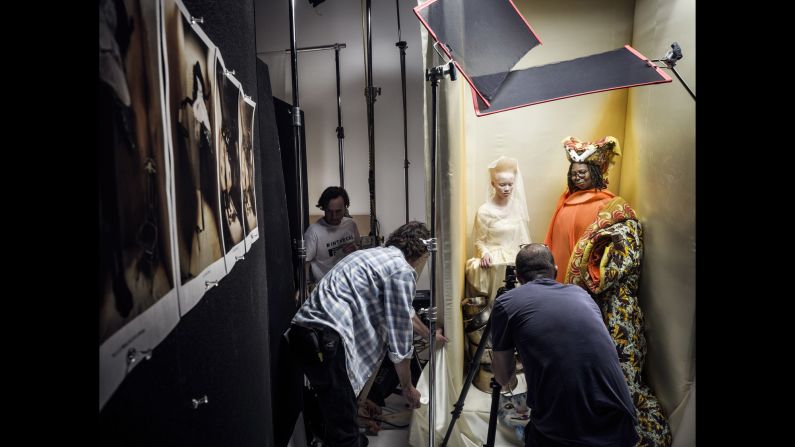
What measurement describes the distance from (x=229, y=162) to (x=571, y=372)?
1238 millimetres

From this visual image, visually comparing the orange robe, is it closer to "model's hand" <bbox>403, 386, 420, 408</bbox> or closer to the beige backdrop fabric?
the beige backdrop fabric

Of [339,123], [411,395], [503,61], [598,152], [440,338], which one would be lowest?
[411,395]

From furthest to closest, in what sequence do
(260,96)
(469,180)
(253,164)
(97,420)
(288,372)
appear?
(469,180)
(288,372)
(260,96)
(253,164)
(97,420)

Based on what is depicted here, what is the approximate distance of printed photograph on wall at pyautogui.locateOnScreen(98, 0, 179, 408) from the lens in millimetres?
431

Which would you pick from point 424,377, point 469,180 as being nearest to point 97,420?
point 424,377

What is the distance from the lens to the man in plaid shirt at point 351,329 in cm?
179

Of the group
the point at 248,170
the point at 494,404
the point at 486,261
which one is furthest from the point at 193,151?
the point at 486,261

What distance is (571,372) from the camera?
4.97 ft

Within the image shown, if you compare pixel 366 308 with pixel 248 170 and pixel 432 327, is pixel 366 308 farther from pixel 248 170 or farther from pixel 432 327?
pixel 248 170

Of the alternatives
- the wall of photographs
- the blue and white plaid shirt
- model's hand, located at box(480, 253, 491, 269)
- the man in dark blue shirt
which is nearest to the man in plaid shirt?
the blue and white plaid shirt

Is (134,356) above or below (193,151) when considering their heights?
below

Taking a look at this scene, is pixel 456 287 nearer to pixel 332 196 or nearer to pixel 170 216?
pixel 332 196
